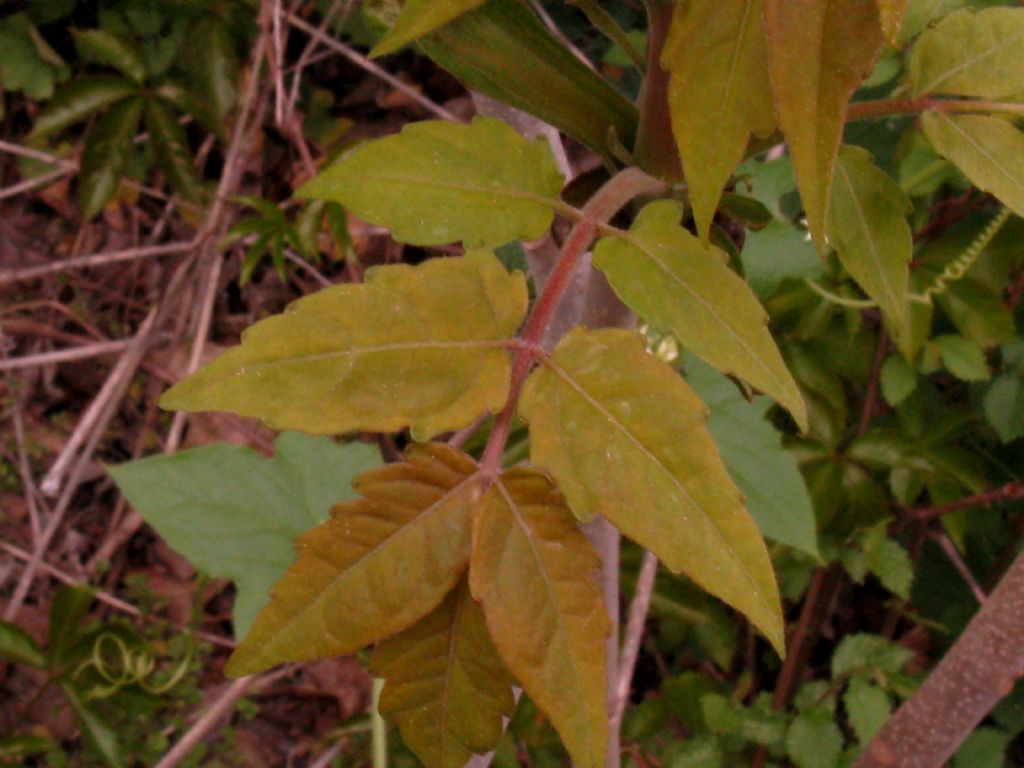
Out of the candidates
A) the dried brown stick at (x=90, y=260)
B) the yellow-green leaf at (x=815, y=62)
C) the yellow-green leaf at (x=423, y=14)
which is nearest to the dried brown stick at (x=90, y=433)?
the dried brown stick at (x=90, y=260)

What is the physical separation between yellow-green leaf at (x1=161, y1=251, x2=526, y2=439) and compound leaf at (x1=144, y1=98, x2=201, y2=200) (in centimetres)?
134

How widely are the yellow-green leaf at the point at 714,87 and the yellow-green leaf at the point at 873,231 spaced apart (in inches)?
7.0

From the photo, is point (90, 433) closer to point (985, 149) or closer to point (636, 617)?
point (636, 617)

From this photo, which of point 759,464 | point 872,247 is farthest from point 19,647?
point 872,247

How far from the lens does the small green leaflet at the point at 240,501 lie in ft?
3.08

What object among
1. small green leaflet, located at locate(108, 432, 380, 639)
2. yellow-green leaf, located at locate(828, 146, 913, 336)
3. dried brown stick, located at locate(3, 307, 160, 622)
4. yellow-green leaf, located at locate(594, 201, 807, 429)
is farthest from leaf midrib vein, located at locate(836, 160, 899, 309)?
dried brown stick, located at locate(3, 307, 160, 622)

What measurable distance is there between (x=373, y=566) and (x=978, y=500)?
956mm

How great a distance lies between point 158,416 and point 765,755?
1196mm

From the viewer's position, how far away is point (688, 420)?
1.18 feet

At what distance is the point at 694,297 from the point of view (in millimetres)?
411

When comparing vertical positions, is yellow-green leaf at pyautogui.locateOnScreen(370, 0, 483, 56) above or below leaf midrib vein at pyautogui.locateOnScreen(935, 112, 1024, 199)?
above

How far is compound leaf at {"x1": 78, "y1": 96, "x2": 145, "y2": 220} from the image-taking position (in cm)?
155

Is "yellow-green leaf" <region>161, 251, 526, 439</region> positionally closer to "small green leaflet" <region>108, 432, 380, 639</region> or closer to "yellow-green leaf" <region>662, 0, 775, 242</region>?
"yellow-green leaf" <region>662, 0, 775, 242</region>

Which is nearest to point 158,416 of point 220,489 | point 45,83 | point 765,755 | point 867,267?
point 45,83
